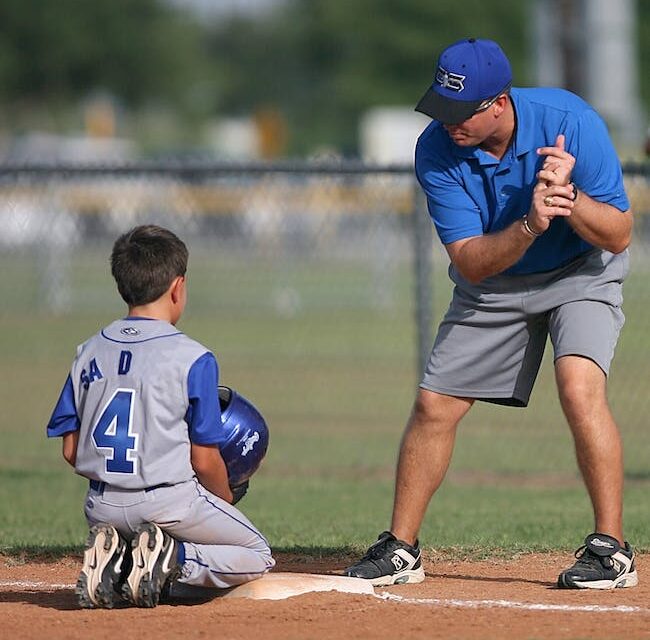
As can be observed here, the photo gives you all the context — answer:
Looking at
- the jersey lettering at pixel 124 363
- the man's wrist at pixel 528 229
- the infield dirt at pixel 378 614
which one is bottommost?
the infield dirt at pixel 378 614

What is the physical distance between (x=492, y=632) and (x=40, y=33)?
49.6 meters

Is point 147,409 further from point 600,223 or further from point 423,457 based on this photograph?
point 600,223

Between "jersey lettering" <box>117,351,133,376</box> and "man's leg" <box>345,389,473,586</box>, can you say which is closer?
"jersey lettering" <box>117,351,133,376</box>

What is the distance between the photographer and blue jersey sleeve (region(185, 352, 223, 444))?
549 centimetres

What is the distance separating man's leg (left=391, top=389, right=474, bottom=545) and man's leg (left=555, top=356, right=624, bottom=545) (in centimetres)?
50

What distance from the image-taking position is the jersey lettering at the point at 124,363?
551 cm

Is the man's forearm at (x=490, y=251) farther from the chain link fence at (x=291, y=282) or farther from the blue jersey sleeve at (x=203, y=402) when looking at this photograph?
the chain link fence at (x=291, y=282)

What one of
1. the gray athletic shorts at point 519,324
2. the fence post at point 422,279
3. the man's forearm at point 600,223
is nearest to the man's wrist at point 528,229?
the man's forearm at point 600,223

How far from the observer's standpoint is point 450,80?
5906mm

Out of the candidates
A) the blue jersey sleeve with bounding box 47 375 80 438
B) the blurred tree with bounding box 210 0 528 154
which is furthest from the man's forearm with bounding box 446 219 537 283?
the blurred tree with bounding box 210 0 528 154

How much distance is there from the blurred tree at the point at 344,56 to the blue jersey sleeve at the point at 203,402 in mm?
42790

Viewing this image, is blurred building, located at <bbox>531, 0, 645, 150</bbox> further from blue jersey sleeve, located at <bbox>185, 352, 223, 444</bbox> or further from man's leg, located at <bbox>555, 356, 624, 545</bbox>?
blue jersey sleeve, located at <bbox>185, 352, 223, 444</bbox>

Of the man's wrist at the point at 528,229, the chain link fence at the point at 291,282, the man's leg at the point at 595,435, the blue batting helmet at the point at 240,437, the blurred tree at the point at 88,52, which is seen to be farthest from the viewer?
the blurred tree at the point at 88,52

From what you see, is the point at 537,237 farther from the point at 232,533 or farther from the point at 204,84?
the point at 204,84
